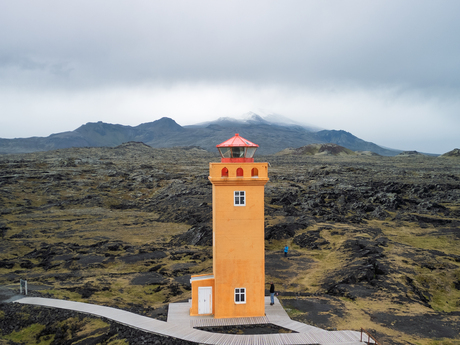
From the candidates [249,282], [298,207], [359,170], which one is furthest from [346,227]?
[359,170]

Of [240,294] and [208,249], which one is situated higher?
[240,294]

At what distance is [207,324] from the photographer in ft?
56.4

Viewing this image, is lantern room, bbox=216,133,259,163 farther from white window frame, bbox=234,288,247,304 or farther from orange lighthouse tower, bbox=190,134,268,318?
white window frame, bbox=234,288,247,304

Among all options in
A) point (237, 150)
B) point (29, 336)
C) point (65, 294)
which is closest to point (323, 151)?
point (237, 150)

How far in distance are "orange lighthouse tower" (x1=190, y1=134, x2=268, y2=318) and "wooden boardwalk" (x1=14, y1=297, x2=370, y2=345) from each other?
963 mm

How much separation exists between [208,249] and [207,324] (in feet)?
70.2

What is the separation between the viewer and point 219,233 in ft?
58.2

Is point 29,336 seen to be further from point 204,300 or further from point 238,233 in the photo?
point 238,233

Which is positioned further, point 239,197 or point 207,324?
point 239,197

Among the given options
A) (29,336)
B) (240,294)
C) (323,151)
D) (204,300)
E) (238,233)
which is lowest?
(29,336)

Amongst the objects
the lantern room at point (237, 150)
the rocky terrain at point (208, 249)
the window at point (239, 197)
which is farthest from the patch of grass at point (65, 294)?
the lantern room at point (237, 150)

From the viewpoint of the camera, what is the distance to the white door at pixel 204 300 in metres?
18.4

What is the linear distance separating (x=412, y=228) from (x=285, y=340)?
35.4m

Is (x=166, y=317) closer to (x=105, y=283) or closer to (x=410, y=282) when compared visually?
(x=105, y=283)
